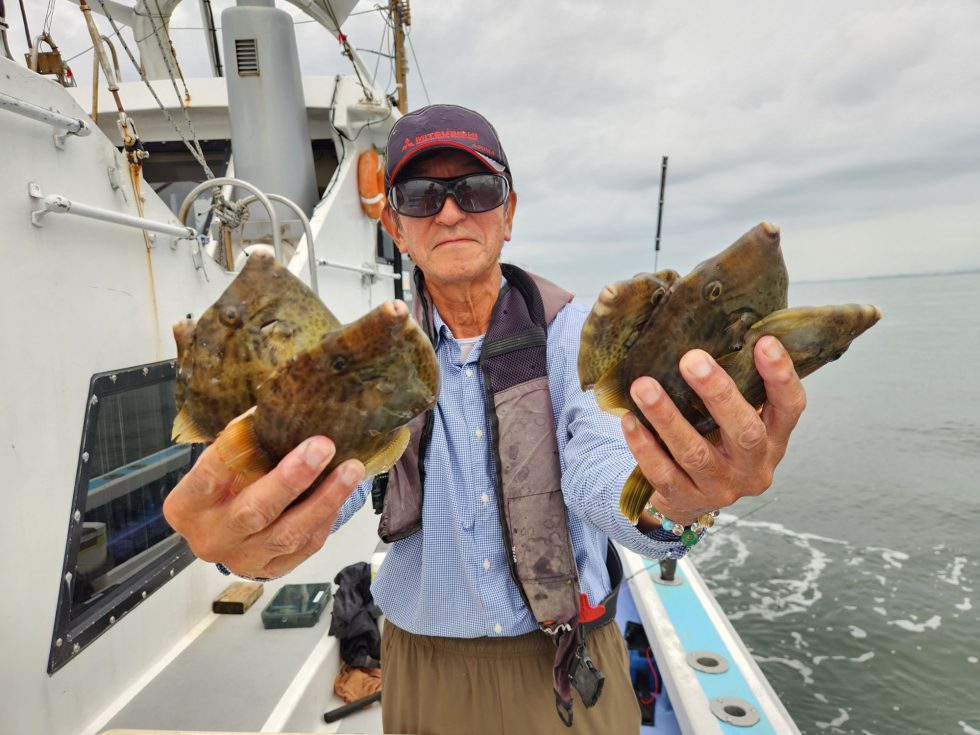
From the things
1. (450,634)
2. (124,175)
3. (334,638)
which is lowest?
(334,638)

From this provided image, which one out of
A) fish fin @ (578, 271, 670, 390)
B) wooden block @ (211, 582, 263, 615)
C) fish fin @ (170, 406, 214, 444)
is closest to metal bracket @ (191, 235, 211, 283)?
wooden block @ (211, 582, 263, 615)

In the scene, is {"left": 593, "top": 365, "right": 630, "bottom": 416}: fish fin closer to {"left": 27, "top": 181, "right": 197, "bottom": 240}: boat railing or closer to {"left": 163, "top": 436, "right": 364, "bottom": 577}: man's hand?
{"left": 163, "top": 436, "right": 364, "bottom": 577}: man's hand

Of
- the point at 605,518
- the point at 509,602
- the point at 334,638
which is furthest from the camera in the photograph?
the point at 334,638

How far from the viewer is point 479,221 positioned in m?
2.53

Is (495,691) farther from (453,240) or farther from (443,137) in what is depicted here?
(443,137)

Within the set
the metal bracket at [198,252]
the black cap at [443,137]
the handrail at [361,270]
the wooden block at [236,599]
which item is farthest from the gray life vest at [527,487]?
the handrail at [361,270]

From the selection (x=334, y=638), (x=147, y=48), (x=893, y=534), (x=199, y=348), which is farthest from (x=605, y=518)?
(x=893, y=534)

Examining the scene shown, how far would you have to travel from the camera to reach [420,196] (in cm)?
252

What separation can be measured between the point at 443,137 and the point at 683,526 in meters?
1.77

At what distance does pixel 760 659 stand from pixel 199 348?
34.5 feet

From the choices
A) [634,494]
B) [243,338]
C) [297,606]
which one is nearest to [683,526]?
[634,494]

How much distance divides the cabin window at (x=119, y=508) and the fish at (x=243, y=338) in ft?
6.85

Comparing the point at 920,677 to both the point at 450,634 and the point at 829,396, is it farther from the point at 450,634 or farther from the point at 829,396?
the point at 829,396

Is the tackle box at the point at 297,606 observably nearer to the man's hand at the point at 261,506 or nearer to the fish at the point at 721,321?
the man's hand at the point at 261,506
